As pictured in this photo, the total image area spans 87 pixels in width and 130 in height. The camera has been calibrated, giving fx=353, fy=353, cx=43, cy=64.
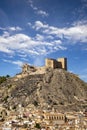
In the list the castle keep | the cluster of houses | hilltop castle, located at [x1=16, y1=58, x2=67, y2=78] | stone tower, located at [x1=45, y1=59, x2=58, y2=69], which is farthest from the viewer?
the castle keep

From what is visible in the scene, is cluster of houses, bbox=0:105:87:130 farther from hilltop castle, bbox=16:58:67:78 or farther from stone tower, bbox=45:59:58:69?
stone tower, bbox=45:59:58:69

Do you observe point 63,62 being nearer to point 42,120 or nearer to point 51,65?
point 51,65

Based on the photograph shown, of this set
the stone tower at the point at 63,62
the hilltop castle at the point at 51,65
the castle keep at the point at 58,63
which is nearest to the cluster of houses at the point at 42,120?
the hilltop castle at the point at 51,65

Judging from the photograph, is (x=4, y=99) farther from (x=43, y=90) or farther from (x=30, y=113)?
(x=30, y=113)

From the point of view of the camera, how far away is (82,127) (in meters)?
74.4

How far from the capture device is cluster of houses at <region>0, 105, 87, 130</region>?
73181mm

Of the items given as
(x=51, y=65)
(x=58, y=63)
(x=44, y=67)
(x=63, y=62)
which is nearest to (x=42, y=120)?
(x=44, y=67)

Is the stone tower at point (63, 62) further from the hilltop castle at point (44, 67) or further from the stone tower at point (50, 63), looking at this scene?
the stone tower at point (50, 63)

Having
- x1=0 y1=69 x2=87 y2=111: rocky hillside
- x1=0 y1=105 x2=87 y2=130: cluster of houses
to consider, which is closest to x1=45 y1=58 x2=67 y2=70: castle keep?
x1=0 y1=69 x2=87 y2=111: rocky hillside

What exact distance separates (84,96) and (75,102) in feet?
21.4

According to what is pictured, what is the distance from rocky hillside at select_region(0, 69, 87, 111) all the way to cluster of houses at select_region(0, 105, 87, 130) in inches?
179

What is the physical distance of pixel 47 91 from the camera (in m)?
104

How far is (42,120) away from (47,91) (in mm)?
22509

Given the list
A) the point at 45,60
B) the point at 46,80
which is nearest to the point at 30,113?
the point at 46,80
